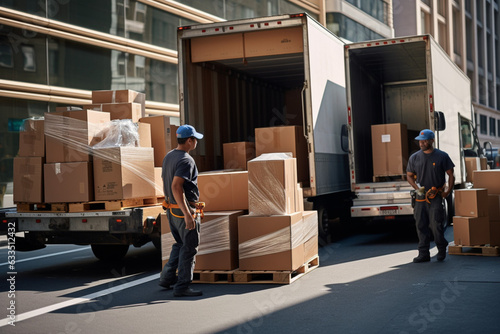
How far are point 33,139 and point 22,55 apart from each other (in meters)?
10.5

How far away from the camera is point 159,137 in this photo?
1005 cm

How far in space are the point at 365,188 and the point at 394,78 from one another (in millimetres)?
4478

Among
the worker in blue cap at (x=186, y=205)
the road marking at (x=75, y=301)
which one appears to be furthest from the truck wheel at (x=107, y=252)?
the worker in blue cap at (x=186, y=205)

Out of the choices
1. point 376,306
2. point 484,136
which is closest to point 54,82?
point 376,306

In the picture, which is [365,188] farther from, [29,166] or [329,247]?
[29,166]

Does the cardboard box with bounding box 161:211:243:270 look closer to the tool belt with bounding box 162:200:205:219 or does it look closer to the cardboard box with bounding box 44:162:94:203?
the tool belt with bounding box 162:200:205:219

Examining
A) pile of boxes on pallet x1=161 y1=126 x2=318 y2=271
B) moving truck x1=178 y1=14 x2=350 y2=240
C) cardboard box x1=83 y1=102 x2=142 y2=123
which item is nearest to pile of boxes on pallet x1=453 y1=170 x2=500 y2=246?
moving truck x1=178 y1=14 x2=350 y2=240

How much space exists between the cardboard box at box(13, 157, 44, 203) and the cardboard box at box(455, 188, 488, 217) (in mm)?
6124

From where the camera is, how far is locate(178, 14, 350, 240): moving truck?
1077 cm

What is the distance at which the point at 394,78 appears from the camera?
51.3 feet

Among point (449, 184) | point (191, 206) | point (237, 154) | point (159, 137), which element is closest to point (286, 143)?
point (237, 154)

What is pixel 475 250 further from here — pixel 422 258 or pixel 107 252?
pixel 107 252

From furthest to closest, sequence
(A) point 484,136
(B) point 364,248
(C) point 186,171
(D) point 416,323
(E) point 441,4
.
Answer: (A) point 484,136 → (E) point 441,4 → (B) point 364,248 → (C) point 186,171 → (D) point 416,323

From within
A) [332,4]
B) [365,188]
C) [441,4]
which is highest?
[441,4]
